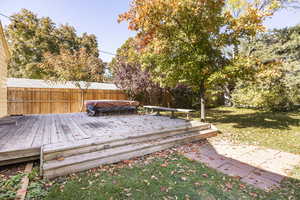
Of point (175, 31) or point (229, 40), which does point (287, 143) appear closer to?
point (229, 40)

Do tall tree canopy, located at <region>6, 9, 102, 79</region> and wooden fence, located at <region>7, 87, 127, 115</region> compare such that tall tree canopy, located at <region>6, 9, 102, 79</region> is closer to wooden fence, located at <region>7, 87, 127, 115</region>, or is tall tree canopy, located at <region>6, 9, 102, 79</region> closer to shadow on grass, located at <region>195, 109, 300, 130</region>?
wooden fence, located at <region>7, 87, 127, 115</region>

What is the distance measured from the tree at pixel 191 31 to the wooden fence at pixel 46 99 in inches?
244

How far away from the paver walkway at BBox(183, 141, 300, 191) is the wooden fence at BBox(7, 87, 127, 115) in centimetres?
859

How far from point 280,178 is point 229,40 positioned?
526 cm

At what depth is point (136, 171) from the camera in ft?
8.57

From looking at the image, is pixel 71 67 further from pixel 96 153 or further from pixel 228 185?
pixel 228 185

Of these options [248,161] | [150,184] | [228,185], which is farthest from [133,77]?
[228,185]

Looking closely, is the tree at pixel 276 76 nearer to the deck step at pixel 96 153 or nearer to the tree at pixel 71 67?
the deck step at pixel 96 153

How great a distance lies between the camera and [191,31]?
18.8 feet

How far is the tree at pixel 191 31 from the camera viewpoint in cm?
533

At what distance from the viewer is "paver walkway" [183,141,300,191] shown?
2.54 m

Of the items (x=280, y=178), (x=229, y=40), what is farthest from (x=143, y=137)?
(x=229, y=40)

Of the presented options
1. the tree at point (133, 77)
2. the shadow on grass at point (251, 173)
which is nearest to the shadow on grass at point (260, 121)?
the shadow on grass at point (251, 173)

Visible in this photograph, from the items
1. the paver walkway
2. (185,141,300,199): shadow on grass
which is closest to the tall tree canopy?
the paver walkway
